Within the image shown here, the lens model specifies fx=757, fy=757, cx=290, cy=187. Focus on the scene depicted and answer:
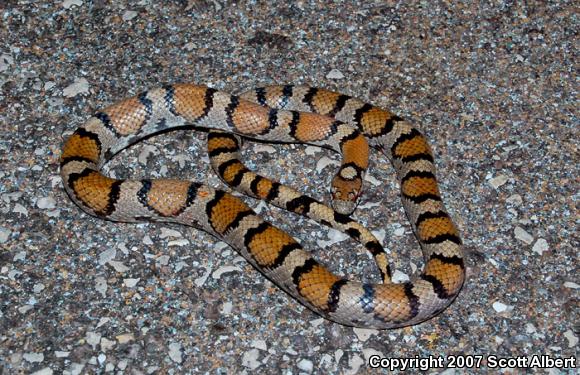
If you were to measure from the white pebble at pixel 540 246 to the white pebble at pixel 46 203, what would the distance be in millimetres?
4155

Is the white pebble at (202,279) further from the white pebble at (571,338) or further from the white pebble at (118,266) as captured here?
the white pebble at (571,338)

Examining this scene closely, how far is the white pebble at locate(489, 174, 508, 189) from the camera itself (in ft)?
22.4

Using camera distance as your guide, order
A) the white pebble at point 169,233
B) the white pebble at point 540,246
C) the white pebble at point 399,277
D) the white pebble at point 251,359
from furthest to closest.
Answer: the white pebble at point 169,233, the white pebble at point 540,246, the white pebble at point 399,277, the white pebble at point 251,359

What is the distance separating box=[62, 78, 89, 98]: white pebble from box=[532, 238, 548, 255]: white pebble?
14.7 feet

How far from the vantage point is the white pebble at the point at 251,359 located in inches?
220

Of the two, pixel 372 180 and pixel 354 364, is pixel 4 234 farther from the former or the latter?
pixel 372 180

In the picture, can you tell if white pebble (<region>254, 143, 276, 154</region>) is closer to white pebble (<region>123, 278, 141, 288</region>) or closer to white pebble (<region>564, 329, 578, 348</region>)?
white pebble (<region>123, 278, 141, 288</region>)

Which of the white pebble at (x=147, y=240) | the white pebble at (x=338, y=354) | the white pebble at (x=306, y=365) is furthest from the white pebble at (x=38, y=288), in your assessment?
the white pebble at (x=338, y=354)

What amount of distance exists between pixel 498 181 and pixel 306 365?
2.56m

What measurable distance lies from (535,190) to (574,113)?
1.13 metres

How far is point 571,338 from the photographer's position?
5.77m

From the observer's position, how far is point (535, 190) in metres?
6.80

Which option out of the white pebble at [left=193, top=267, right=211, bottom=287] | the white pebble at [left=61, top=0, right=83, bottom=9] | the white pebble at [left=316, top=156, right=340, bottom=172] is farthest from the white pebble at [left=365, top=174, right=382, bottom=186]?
the white pebble at [left=61, top=0, right=83, bottom=9]

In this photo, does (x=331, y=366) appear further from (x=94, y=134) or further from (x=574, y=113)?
(x=574, y=113)
